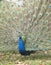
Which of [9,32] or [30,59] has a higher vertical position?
[9,32]

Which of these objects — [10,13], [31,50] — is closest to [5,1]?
[10,13]

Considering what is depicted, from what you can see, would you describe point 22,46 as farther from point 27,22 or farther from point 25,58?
point 27,22

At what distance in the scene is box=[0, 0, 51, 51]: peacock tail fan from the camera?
769 cm

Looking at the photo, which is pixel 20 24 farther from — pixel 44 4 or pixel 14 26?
pixel 44 4

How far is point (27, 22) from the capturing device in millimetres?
7812

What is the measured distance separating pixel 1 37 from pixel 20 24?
1.82 feet

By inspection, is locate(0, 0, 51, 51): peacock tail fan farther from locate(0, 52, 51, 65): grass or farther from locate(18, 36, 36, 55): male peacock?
locate(0, 52, 51, 65): grass

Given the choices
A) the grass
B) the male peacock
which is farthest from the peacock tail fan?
the grass

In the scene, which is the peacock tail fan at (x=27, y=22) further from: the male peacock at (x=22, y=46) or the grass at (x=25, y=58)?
the grass at (x=25, y=58)

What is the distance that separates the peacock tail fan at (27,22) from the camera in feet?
25.2

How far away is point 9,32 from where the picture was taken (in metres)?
7.94

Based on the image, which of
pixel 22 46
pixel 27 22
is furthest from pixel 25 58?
pixel 27 22

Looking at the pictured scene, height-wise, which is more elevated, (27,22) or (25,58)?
(27,22)

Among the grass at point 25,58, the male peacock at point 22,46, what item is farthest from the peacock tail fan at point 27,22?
the grass at point 25,58
